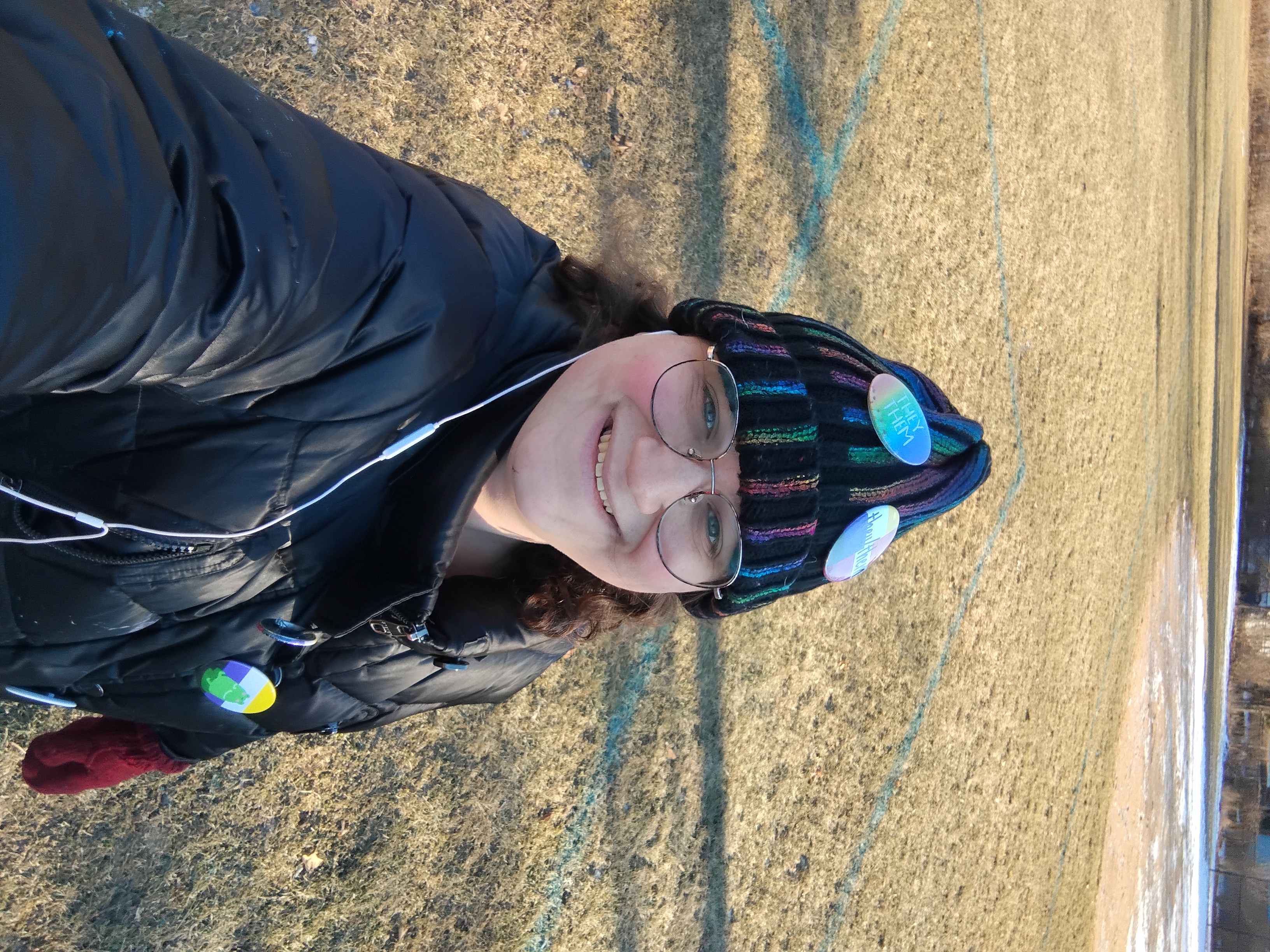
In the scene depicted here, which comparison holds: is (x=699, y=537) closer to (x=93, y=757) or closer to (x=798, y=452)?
(x=798, y=452)

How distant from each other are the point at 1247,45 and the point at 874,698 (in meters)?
14.4

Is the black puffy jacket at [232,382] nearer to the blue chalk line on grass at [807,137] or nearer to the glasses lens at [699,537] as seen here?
the glasses lens at [699,537]

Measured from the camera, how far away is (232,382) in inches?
50.8

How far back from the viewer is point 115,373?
41.1 inches

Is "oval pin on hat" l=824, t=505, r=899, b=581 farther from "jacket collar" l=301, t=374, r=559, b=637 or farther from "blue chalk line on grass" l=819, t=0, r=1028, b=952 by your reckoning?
"blue chalk line on grass" l=819, t=0, r=1028, b=952

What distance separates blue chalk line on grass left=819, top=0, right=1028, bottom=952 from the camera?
4.40 meters

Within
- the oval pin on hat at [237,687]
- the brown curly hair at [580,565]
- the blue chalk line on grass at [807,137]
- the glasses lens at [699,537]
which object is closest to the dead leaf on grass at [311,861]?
the oval pin on hat at [237,687]

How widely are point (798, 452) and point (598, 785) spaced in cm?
227

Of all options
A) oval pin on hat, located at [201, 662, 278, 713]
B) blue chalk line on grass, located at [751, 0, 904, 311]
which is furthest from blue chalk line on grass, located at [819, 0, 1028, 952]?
oval pin on hat, located at [201, 662, 278, 713]

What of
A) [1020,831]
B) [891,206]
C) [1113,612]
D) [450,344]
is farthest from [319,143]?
[1113,612]

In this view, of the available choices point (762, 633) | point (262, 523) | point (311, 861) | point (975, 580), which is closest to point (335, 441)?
point (262, 523)

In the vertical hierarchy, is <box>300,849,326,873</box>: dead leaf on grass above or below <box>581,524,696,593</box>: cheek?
below

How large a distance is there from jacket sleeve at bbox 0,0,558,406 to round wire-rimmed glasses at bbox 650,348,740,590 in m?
0.41

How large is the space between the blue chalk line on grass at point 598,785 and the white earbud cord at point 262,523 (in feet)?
7.12
